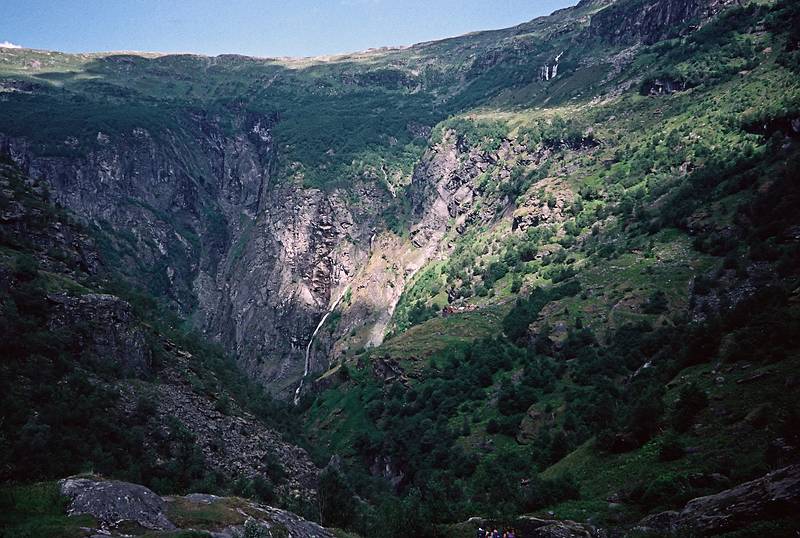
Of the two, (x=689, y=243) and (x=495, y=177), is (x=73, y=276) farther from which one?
(x=495, y=177)

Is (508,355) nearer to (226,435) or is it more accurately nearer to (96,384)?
(226,435)

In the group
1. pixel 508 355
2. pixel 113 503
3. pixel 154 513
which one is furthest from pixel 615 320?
pixel 113 503

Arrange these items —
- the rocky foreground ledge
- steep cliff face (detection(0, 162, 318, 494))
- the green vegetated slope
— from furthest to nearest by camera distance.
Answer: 1. steep cliff face (detection(0, 162, 318, 494))
2. the green vegetated slope
3. the rocky foreground ledge

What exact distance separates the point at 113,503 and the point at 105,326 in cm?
3893

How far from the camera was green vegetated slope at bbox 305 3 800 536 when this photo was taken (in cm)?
3909

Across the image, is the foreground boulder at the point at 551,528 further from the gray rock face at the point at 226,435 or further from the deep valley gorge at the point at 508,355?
the gray rock face at the point at 226,435

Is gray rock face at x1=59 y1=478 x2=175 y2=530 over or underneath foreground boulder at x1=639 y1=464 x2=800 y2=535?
over

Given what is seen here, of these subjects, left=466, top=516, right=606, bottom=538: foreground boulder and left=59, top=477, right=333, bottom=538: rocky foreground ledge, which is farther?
left=466, top=516, right=606, bottom=538: foreground boulder

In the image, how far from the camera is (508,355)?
94.7 m

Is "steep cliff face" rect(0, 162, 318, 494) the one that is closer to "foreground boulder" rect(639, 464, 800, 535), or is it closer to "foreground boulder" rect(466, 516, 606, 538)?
"foreground boulder" rect(466, 516, 606, 538)

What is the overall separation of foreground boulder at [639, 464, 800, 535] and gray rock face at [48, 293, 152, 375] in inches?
2119

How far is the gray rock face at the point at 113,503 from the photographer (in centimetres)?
2592

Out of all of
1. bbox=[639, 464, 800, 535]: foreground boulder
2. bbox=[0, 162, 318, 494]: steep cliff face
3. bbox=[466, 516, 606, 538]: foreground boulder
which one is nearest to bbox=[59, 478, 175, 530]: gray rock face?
bbox=[0, 162, 318, 494]: steep cliff face

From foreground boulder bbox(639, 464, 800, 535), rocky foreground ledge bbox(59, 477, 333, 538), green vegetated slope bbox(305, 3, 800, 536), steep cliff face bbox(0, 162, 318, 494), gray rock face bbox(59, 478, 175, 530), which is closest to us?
foreground boulder bbox(639, 464, 800, 535)
